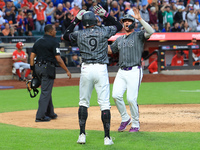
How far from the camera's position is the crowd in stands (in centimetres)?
2172

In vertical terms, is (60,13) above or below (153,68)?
above

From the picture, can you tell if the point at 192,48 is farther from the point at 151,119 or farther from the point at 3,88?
the point at 151,119

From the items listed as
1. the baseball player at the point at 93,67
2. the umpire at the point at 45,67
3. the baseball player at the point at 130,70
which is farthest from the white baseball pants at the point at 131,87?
the umpire at the point at 45,67

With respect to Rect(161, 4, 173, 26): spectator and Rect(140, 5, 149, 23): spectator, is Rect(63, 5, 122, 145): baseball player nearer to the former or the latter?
Rect(140, 5, 149, 23): spectator

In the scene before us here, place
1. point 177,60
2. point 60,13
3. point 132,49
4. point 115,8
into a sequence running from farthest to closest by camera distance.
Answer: point 115,8 < point 60,13 < point 177,60 < point 132,49

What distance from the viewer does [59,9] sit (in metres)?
22.7

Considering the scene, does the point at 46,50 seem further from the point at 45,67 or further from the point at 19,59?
the point at 19,59

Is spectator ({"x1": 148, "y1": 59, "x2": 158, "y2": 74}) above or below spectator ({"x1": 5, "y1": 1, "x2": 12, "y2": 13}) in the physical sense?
below

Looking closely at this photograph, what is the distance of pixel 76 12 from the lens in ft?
73.4

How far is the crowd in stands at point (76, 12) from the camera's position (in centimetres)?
2172

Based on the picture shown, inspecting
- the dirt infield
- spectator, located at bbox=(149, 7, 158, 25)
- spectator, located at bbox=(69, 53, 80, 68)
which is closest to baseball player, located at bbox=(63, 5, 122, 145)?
the dirt infield

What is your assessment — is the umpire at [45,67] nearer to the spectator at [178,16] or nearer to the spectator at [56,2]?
the spectator at [56,2]

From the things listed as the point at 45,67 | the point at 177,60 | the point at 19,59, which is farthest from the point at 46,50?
the point at 177,60

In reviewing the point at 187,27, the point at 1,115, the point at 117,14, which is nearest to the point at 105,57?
the point at 1,115
